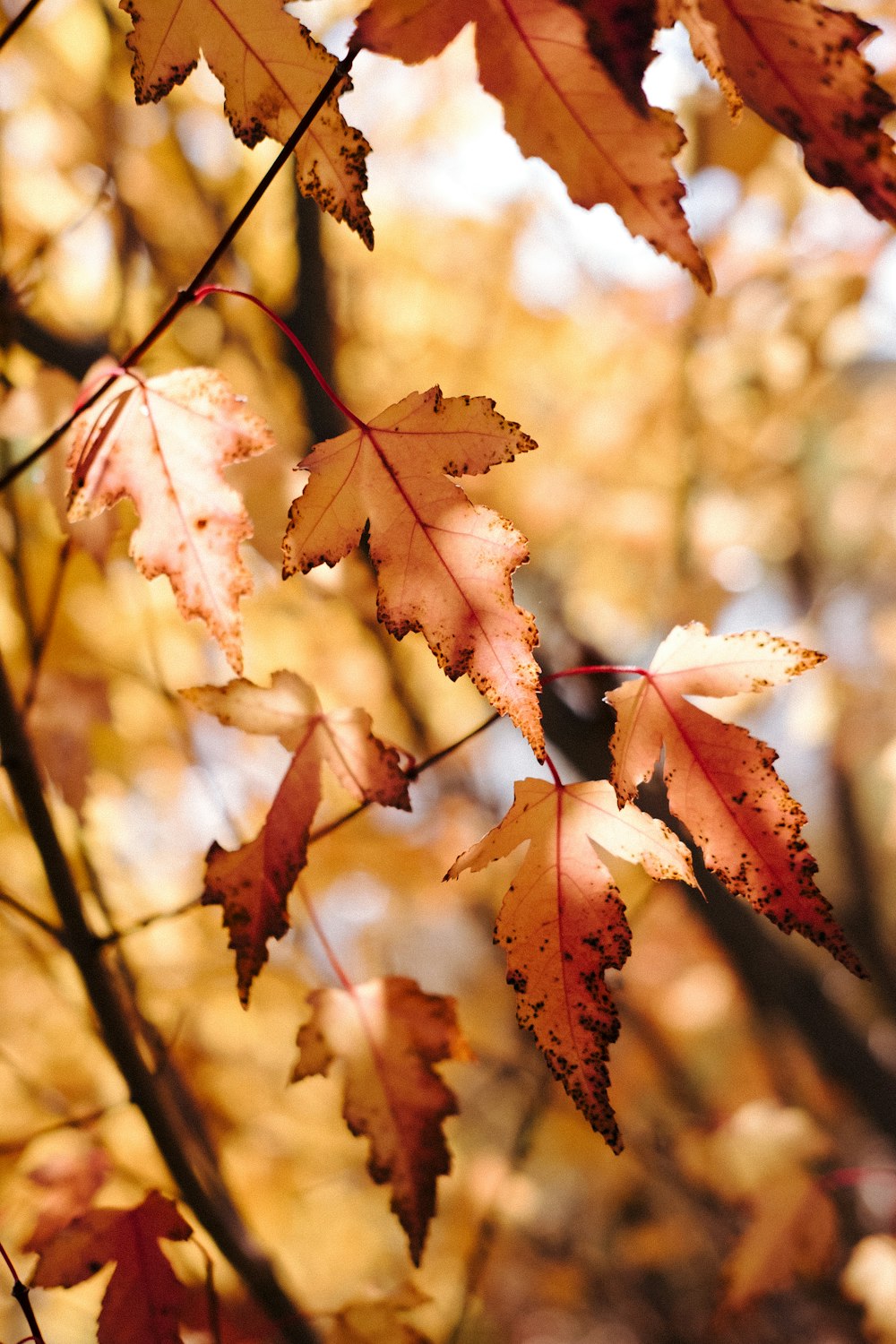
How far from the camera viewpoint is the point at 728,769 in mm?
574

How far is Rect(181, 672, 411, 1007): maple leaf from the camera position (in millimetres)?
620

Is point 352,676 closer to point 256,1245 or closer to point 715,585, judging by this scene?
point 715,585

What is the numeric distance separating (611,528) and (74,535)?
153 cm

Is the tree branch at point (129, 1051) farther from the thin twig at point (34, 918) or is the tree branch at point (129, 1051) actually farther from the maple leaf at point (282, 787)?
the maple leaf at point (282, 787)

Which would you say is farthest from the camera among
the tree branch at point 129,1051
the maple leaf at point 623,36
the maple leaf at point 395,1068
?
the tree branch at point 129,1051

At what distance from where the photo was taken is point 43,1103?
1598mm

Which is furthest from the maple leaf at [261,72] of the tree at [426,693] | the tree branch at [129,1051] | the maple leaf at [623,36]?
the tree branch at [129,1051]

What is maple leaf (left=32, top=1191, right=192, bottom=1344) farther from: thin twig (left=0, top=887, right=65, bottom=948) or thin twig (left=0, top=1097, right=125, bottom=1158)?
thin twig (left=0, top=887, right=65, bottom=948)

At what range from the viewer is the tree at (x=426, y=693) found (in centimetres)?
49

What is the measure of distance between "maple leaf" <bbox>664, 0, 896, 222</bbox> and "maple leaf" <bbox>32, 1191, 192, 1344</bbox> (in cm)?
94

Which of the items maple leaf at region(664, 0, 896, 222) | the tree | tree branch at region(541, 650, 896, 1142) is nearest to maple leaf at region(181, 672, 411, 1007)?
the tree

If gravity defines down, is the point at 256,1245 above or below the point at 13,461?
below

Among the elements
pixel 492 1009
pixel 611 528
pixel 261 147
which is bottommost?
pixel 492 1009

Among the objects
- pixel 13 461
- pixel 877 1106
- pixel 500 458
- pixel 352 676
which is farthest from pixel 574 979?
pixel 352 676
